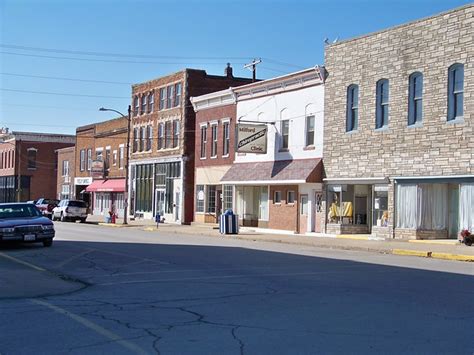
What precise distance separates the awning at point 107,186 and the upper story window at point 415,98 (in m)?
33.9

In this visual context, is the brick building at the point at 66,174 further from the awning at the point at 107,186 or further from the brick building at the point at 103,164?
the awning at the point at 107,186

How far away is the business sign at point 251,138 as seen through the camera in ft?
121

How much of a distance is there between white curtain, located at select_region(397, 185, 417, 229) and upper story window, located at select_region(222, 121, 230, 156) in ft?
50.2

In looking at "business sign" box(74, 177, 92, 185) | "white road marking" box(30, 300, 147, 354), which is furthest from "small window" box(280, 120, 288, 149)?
"business sign" box(74, 177, 92, 185)

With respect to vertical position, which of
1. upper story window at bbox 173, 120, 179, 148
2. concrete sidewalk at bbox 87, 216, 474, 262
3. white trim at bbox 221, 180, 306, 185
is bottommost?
concrete sidewalk at bbox 87, 216, 474, 262

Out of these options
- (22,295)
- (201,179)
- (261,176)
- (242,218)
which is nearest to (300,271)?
(22,295)

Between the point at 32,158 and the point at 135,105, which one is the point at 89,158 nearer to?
the point at 135,105

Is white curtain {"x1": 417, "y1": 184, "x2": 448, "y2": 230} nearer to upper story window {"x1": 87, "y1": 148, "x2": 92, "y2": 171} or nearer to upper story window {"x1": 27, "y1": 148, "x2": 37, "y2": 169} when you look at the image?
upper story window {"x1": 87, "y1": 148, "x2": 92, "y2": 171}

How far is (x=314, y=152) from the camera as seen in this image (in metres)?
34.2

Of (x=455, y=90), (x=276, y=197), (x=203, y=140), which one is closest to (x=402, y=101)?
(x=455, y=90)

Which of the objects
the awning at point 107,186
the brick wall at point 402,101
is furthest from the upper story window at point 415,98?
the awning at point 107,186

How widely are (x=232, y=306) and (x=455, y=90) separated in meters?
19.3

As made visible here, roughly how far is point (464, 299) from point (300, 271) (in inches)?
213

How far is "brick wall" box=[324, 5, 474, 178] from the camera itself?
2661 cm
